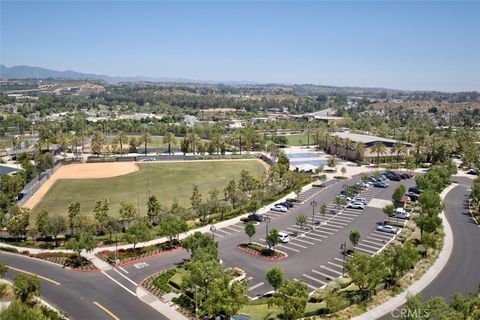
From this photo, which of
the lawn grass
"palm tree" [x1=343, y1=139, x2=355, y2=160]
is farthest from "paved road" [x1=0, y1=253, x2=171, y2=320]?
the lawn grass

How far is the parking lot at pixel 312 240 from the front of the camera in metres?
41.0

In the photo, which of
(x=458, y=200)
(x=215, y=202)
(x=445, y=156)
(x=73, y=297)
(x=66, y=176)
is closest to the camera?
(x=73, y=297)

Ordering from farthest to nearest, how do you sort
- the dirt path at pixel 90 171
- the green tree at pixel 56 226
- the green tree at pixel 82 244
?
the dirt path at pixel 90 171 < the green tree at pixel 56 226 < the green tree at pixel 82 244

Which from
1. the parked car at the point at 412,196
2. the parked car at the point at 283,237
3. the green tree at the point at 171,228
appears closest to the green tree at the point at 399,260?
the parked car at the point at 283,237

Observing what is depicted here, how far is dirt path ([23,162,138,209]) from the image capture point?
278 feet

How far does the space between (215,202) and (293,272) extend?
2038 cm

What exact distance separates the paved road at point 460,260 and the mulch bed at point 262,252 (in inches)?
593

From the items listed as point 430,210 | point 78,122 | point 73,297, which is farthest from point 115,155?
point 430,210

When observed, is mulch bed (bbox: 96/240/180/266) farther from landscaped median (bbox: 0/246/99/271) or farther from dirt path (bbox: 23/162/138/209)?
dirt path (bbox: 23/162/138/209)

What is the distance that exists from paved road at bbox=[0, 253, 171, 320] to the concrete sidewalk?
17763 mm

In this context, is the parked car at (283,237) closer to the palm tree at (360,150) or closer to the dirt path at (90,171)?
the dirt path at (90,171)

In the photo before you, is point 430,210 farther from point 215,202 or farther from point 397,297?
point 215,202

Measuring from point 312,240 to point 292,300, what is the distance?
2237 cm

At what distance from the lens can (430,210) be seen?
4906 centimetres
